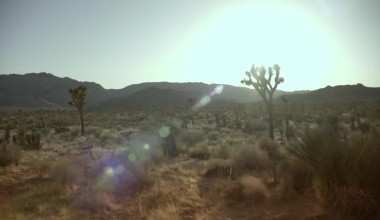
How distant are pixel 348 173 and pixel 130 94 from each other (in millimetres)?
148391

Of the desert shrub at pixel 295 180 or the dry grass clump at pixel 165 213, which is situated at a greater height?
the desert shrub at pixel 295 180

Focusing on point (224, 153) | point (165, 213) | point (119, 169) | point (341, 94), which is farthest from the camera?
point (341, 94)

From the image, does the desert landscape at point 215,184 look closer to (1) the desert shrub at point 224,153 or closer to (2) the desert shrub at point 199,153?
(1) the desert shrub at point 224,153

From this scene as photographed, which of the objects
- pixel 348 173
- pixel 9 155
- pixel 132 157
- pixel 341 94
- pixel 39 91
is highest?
pixel 39 91

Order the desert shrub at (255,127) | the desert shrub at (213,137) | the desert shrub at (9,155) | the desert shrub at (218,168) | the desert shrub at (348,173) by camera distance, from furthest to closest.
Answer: the desert shrub at (255,127), the desert shrub at (213,137), the desert shrub at (9,155), the desert shrub at (218,168), the desert shrub at (348,173)

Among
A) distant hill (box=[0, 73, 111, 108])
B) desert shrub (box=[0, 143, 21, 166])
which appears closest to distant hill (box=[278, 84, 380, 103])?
distant hill (box=[0, 73, 111, 108])

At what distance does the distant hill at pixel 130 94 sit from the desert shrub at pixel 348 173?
93679mm

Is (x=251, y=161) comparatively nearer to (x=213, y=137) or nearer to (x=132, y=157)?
(x=132, y=157)

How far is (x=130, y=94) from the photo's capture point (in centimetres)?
15225

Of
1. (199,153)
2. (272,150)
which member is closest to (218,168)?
(272,150)

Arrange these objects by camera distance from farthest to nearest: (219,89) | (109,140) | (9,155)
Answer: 1. (219,89)
2. (109,140)
3. (9,155)

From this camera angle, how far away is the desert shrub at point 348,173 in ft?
20.7

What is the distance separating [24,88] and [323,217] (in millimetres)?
166122

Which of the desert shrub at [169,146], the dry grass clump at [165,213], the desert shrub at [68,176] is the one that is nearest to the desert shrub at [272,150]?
the desert shrub at [169,146]
